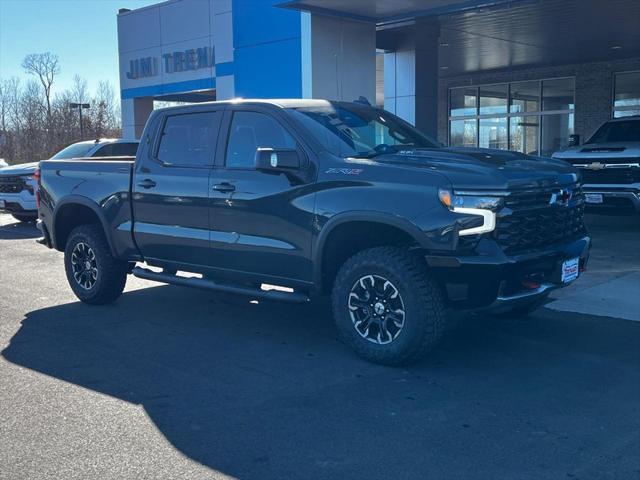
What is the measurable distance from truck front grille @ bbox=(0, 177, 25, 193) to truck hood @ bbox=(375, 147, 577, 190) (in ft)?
38.4

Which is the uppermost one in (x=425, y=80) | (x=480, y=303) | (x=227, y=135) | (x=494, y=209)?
(x=425, y=80)

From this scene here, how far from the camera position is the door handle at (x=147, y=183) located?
715 centimetres

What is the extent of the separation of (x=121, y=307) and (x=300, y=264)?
2.76 m

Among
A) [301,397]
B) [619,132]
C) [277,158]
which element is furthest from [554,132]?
[301,397]

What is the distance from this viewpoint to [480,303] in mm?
5270

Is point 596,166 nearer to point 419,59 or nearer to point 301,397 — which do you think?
point 419,59

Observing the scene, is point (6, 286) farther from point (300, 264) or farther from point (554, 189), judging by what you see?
point (554, 189)

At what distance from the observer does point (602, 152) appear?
1276 cm

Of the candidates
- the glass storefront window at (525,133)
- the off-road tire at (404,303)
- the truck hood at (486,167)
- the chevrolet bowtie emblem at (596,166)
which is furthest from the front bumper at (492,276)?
the glass storefront window at (525,133)

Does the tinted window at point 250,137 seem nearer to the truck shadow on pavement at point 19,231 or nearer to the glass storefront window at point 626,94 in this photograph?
the truck shadow on pavement at point 19,231

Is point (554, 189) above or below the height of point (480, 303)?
above

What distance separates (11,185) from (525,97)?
1557 cm

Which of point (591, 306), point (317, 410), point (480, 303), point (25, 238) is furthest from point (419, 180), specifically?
point (25, 238)

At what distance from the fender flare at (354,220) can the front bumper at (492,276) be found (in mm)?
201
